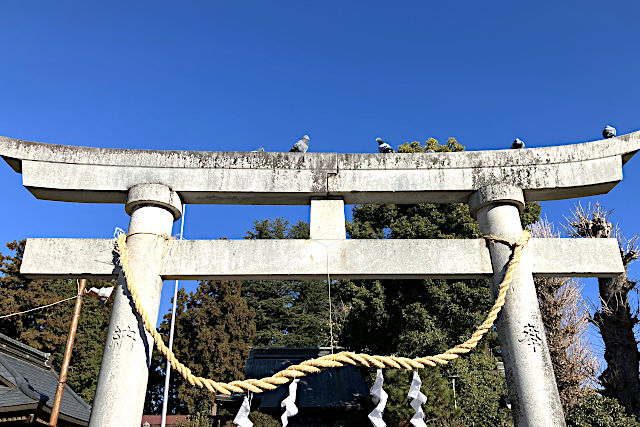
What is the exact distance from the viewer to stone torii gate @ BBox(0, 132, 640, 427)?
14.3 feet

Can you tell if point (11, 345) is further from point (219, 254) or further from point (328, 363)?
point (328, 363)

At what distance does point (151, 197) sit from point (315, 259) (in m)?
1.85

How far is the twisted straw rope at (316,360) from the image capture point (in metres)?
3.69

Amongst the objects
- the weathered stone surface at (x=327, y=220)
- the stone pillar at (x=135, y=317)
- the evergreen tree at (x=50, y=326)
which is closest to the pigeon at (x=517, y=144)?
the weathered stone surface at (x=327, y=220)

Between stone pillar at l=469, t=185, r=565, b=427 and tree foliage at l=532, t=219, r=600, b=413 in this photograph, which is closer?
stone pillar at l=469, t=185, r=565, b=427

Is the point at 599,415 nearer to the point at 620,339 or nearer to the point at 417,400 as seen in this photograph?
the point at 620,339

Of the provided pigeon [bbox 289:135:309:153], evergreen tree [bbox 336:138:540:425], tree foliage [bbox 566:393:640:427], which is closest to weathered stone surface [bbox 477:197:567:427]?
pigeon [bbox 289:135:309:153]

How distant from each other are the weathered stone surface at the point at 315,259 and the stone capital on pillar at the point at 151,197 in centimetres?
42

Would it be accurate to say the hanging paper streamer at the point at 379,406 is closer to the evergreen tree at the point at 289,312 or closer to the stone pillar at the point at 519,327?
the stone pillar at the point at 519,327

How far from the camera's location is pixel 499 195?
15.5ft

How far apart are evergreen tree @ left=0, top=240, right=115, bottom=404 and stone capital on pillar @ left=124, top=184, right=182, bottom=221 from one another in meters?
21.9

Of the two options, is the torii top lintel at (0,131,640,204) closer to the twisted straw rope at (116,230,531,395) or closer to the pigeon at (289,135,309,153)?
the pigeon at (289,135,309,153)

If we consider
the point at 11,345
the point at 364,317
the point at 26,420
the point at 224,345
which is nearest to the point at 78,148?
the point at 26,420

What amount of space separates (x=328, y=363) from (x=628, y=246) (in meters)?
→ 10.0
